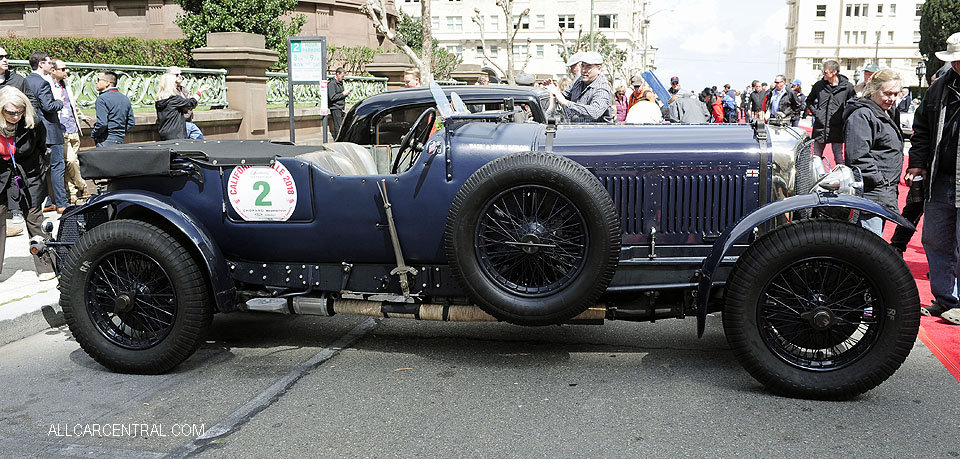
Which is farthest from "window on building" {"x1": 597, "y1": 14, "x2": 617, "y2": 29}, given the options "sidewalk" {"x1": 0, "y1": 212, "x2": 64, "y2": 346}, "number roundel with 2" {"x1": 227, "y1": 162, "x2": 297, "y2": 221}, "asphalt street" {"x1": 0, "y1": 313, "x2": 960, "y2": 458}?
"number roundel with 2" {"x1": 227, "y1": 162, "x2": 297, "y2": 221}

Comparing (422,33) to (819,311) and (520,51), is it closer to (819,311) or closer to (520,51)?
(819,311)

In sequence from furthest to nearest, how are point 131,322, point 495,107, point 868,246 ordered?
point 495,107 → point 131,322 → point 868,246

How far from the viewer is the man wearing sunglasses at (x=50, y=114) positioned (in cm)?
935

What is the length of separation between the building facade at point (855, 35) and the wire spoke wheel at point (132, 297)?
118 metres

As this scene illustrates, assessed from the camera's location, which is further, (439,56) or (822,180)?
(439,56)

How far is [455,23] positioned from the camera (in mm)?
104000

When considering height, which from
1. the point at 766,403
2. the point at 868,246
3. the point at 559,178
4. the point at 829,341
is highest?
the point at 559,178

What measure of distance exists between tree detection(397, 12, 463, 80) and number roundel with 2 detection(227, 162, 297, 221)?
3039cm

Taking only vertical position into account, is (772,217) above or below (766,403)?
above

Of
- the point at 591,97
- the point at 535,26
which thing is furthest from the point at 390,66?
the point at 535,26

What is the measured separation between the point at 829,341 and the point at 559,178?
168 centimetres

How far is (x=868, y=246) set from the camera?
13.9ft

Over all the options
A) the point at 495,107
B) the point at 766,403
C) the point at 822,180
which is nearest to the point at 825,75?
the point at 495,107

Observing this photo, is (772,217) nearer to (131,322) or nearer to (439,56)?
(131,322)
